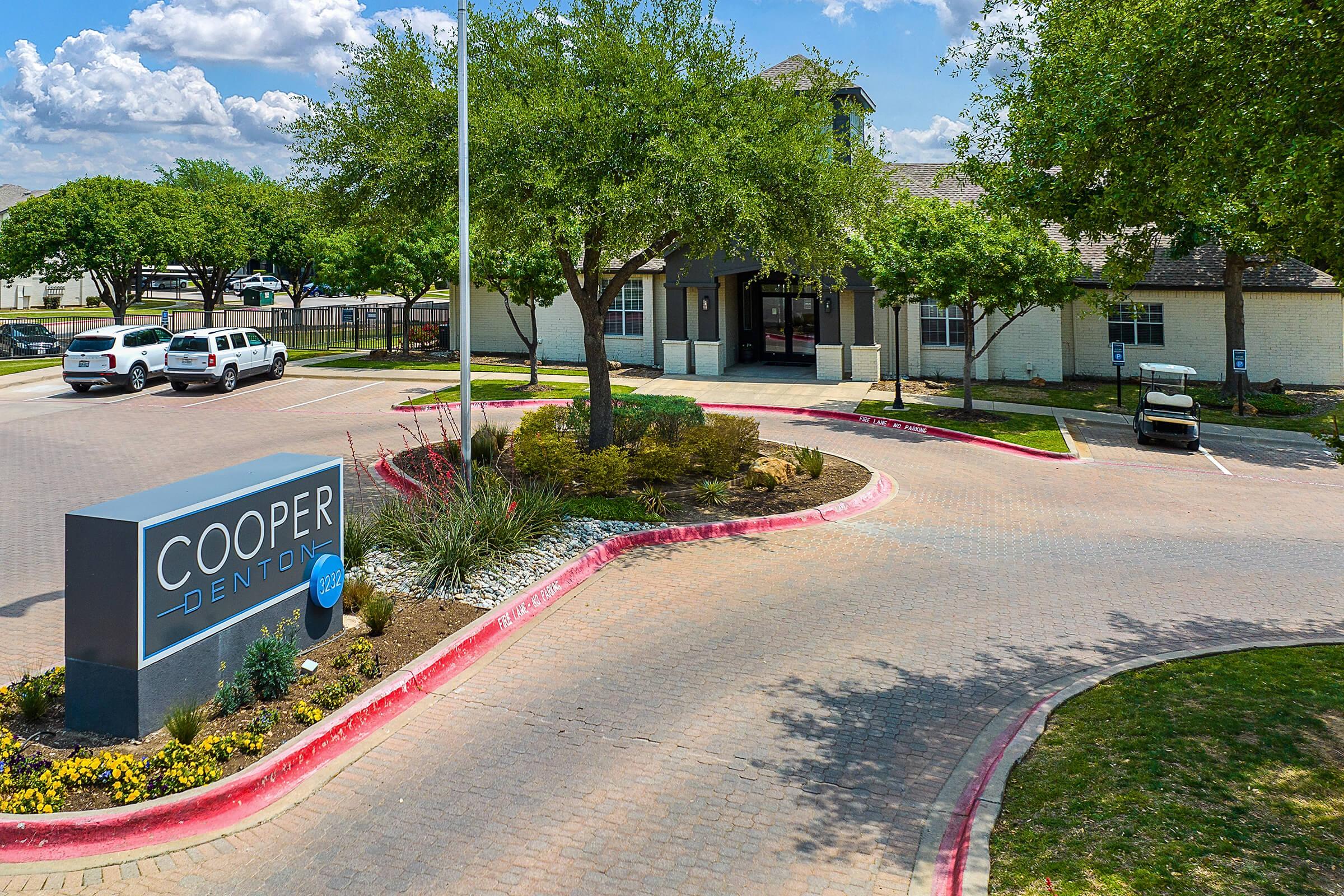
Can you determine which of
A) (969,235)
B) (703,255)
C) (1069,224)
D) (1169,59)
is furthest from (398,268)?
(1169,59)

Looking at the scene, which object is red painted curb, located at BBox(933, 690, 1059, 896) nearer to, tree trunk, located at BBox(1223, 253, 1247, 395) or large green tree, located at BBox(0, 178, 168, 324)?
tree trunk, located at BBox(1223, 253, 1247, 395)

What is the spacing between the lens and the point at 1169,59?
9766mm

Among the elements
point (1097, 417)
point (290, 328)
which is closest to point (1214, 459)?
point (1097, 417)

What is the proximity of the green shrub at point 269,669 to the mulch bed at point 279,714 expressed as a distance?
0.32ft

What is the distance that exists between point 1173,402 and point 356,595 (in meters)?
18.8

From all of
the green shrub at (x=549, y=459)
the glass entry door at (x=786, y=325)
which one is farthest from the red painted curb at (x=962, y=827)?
the glass entry door at (x=786, y=325)

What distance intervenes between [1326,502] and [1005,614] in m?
9.80

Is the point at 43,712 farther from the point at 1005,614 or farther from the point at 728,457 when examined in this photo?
the point at 728,457

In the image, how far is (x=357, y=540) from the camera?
12.2 metres

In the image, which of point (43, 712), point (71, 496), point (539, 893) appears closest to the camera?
point (539, 893)

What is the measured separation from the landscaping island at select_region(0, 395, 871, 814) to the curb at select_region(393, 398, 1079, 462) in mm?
3639

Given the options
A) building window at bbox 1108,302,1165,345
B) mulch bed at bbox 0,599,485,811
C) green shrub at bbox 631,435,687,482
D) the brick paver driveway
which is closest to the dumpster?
building window at bbox 1108,302,1165,345

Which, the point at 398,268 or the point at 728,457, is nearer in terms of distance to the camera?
the point at 728,457

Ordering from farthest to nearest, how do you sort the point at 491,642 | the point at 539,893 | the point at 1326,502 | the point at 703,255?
the point at 1326,502
the point at 703,255
the point at 491,642
the point at 539,893
